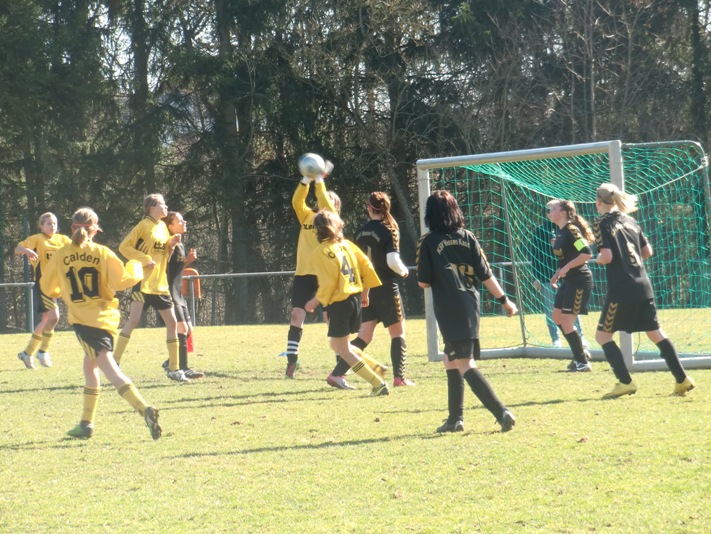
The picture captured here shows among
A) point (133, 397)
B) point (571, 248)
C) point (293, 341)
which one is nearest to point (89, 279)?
point (133, 397)

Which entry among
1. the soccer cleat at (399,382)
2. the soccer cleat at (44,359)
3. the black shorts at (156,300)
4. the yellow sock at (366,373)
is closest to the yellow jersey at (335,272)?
the yellow sock at (366,373)

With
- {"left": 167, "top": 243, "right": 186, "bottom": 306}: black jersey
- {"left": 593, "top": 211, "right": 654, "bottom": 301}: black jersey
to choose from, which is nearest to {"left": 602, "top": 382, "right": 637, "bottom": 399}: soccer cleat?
{"left": 593, "top": 211, "right": 654, "bottom": 301}: black jersey

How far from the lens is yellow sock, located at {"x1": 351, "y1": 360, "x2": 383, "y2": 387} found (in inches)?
340

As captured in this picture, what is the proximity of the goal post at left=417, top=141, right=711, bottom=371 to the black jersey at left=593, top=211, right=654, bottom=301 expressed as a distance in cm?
244

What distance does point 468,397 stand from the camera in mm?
8727

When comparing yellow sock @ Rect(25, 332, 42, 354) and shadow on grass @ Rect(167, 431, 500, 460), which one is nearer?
shadow on grass @ Rect(167, 431, 500, 460)

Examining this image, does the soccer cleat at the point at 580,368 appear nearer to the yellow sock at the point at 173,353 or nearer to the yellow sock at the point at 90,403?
the yellow sock at the point at 173,353

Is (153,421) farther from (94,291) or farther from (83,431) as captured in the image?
(94,291)

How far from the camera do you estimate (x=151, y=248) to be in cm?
1042

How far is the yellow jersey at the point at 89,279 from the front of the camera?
7227 mm

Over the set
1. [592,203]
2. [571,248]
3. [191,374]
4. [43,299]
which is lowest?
[191,374]

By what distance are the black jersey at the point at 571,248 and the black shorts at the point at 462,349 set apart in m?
3.58

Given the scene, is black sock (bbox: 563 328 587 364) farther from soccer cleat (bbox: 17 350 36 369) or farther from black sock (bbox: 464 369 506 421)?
soccer cleat (bbox: 17 350 36 369)

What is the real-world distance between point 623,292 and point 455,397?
76.2 inches
